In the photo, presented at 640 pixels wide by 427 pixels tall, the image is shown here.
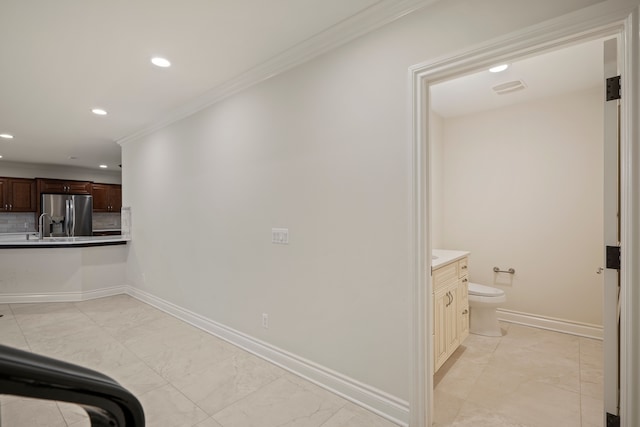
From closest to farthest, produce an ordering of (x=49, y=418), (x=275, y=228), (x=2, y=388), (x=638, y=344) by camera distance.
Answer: (x=2, y=388), (x=638, y=344), (x=49, y=418), (x=275, y=228)

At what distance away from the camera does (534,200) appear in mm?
3623

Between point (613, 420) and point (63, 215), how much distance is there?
921 cm

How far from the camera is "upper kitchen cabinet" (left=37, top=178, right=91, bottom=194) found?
7133 millimetres

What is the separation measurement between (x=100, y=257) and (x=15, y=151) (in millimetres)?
3092

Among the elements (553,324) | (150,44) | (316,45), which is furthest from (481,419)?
(150,44)

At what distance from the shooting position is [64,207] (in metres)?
7.16

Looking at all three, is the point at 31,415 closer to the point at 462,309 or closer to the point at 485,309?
the point at 462,309

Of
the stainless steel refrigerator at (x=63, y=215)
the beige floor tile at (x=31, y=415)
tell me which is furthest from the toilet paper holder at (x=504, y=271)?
the stainless steel refrigerator at (x=63, y=215)

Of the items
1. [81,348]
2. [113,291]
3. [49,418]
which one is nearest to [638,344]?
[49,418]

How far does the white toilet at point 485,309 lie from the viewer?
3.28 meters

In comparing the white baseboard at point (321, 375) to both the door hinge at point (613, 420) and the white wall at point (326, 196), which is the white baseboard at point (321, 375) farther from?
the door hinge at point (613, 420)

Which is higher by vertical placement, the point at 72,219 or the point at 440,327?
the point at 72,219

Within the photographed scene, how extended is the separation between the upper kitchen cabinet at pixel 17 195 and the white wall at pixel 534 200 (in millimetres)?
8634

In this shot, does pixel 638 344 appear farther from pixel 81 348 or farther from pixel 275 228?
pixel 81 348
